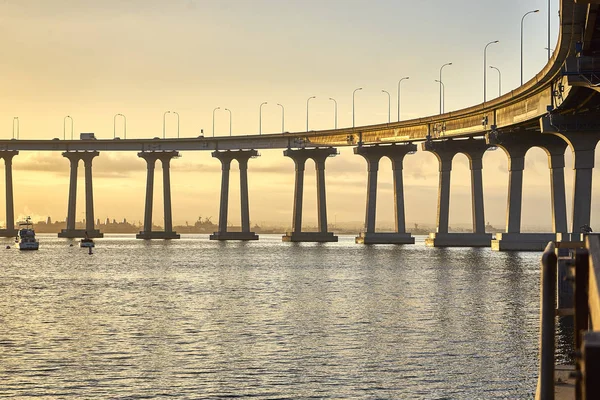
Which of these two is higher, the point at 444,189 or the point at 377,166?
the point at 377,166

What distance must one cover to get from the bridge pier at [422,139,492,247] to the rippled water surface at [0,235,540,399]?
247 feet

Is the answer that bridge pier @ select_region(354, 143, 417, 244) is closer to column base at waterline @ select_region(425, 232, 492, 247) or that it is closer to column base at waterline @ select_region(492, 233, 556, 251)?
column base at waterline @ select_region(425, 232, 492, 247)

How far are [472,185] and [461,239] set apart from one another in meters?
13.9

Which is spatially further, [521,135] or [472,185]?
[472,185]

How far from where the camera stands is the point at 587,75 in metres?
68.9

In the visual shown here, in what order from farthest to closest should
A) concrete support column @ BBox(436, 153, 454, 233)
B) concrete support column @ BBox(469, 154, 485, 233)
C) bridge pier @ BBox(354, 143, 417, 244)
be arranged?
bridge pier @ BBox(354, 143, 417, 244) → concrete support column @ BBox(436, 153, 454, 233) → concrete support column @ BBox(469, 154, 485, 233)

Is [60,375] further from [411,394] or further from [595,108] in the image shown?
[595,108]

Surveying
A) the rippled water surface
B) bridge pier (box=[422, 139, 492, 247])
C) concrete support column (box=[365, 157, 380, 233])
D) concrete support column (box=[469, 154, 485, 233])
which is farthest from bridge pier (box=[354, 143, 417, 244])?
the rippled water surface

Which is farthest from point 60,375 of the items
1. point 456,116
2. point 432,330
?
point 456,116

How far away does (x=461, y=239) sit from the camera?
180375mm

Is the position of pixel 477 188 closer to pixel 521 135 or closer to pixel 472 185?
pixel 472 185

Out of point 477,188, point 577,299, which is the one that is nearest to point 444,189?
point 477,188

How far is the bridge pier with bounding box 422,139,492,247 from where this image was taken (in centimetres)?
16451

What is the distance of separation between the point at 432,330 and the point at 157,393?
2110 centimetres
